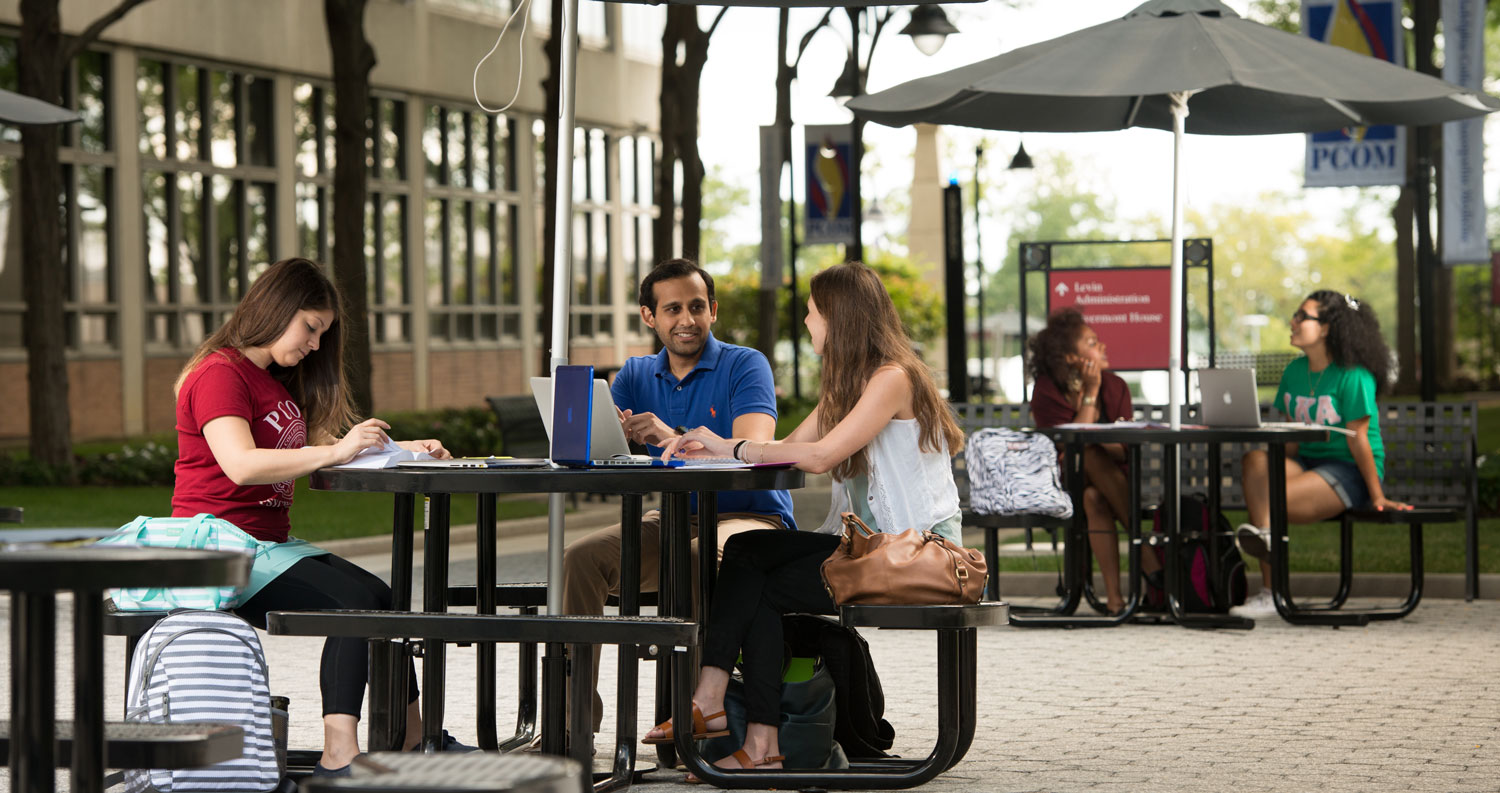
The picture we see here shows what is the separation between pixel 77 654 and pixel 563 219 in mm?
2746

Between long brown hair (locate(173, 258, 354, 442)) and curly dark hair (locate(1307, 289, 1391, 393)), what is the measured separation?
228 inches

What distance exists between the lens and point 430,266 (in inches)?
1526

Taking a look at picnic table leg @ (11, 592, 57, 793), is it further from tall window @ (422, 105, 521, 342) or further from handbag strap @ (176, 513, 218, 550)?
tall window @ (422, 105, 521, 342)

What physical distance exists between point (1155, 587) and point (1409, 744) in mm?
3549

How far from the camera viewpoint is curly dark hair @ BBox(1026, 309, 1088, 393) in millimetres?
10289

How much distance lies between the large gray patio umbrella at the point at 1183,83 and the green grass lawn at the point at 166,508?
6.45 metres

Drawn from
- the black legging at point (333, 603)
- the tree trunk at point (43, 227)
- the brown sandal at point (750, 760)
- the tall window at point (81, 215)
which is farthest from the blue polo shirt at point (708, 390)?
the tall window at point (81, 215)

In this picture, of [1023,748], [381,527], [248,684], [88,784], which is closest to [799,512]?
[381,527]

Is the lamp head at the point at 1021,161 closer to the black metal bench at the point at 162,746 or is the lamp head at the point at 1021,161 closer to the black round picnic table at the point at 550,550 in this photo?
the black round picnic table at the point at 550,550

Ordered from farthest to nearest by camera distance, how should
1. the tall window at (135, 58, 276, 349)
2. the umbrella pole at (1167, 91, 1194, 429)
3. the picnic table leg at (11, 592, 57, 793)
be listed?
the tall window at (135, 58, 276, 349) → the umbrella pole at (1167, 91, 1194, 429) → the picnic table leg at (11, 592, 57, 793)

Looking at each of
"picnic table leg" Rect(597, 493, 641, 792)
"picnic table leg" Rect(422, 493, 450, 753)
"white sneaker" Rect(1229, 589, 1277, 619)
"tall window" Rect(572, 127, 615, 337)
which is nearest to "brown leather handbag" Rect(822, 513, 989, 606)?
"picnic table leg" Rect(597, 493, 641, 792)

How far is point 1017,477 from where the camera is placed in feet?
31.5

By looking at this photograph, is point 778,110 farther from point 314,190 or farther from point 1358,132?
point 1358,132

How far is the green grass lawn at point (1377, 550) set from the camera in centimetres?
1159
